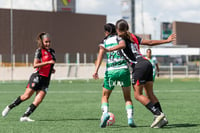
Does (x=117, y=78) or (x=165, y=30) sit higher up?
(x=165, y=30)

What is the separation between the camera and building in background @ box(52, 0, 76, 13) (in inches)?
2945

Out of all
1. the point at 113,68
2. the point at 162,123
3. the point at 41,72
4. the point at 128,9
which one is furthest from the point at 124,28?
the point at 128,9

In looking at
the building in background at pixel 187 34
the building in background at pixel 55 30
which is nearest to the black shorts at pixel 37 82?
the building in background at pixel 55 30

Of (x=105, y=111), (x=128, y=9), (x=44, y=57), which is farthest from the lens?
(x=128, y=9)

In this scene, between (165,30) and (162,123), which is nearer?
(162,123)

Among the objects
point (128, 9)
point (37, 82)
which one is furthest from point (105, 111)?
point (128, 9)

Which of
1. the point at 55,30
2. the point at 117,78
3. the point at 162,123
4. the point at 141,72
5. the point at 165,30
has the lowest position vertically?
the point at 162,123

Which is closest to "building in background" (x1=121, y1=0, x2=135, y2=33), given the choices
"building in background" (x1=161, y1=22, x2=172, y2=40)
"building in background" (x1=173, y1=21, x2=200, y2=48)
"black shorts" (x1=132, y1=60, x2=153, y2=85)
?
"building in background" (x1=173, y1=21, x2=200, y2=48)

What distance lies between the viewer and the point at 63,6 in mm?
75375

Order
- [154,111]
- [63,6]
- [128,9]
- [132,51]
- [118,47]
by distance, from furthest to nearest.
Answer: [128,9]
[63,6]
[132,51]
[154,111]
[118,47]

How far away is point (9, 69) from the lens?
142ft

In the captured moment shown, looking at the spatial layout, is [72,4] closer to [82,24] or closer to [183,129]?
[82,24]

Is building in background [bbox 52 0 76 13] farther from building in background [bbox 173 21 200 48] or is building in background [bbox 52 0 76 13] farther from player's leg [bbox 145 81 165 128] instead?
player's leg [bbox 145 81 165 128]

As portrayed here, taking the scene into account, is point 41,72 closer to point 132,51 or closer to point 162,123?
point 132,51
